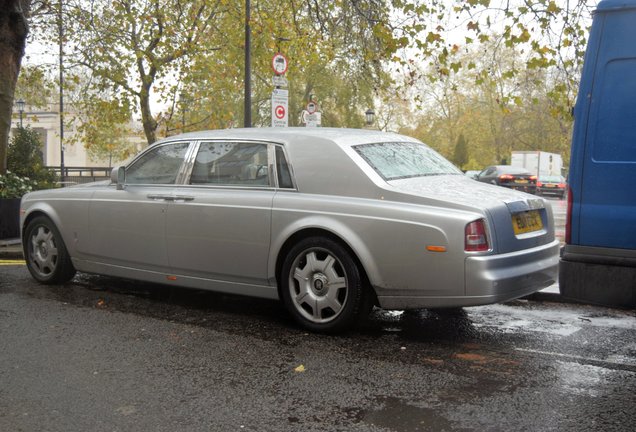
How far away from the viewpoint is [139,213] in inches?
249

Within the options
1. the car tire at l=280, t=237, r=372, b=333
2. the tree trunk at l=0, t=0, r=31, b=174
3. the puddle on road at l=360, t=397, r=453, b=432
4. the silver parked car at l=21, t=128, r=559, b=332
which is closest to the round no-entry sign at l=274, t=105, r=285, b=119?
the tree trunk at l=0, t=0, r=31, b=174

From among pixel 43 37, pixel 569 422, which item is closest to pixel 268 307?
pixel 569 422

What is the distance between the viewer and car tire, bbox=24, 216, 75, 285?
713cm

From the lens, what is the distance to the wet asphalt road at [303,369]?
3.59m

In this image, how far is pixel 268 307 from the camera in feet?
20.9

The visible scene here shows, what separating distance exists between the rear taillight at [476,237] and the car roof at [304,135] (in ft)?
4.26

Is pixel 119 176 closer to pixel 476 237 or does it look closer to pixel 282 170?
pixel 282 170

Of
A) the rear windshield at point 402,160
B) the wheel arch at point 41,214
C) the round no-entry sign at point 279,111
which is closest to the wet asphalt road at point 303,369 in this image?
the wheel arch at point 41,214

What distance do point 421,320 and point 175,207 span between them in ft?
7.70

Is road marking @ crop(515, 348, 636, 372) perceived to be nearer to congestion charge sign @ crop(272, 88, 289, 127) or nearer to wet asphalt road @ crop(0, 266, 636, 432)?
wet asphalt road @ crop(0, 266, 636, 432)

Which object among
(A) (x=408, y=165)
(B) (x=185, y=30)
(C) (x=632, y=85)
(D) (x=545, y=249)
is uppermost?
(B) (x=185, y=30)

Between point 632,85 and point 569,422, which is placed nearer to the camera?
point 569,422

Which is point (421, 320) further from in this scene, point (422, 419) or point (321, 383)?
point (422, 419)

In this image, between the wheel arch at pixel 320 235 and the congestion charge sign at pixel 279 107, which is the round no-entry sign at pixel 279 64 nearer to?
the congestion charge sign at pixel 279 107
